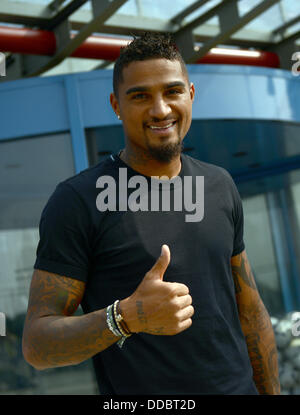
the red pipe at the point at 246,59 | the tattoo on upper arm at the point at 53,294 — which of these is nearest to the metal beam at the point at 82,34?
the red pipe at the point at 246,59

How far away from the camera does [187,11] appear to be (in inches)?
262

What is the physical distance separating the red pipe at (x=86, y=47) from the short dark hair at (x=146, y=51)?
165 inches

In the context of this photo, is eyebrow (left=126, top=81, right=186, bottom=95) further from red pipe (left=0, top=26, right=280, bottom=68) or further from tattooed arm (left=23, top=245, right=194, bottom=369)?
red pipe (left=0, top=26, right=280, bottom=68)

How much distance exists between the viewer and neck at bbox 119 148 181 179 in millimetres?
1632

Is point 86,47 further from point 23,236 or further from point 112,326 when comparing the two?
point 112,326

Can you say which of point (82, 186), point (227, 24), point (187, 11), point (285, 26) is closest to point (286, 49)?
point (285, 26)

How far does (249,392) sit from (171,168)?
0.67 metres

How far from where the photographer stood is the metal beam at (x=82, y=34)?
5.68 metres

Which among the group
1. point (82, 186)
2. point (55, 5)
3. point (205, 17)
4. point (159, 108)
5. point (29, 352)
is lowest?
point (29, 352)

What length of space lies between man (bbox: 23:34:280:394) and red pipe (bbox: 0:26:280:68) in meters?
4.31

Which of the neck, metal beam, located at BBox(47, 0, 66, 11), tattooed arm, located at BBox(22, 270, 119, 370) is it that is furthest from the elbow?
metal beam, located at BBox(47, 0, 66, 11)

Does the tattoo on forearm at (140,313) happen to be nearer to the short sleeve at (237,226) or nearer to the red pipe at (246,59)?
the short sleeve at (237,226)

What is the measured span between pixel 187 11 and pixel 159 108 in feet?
18.0
